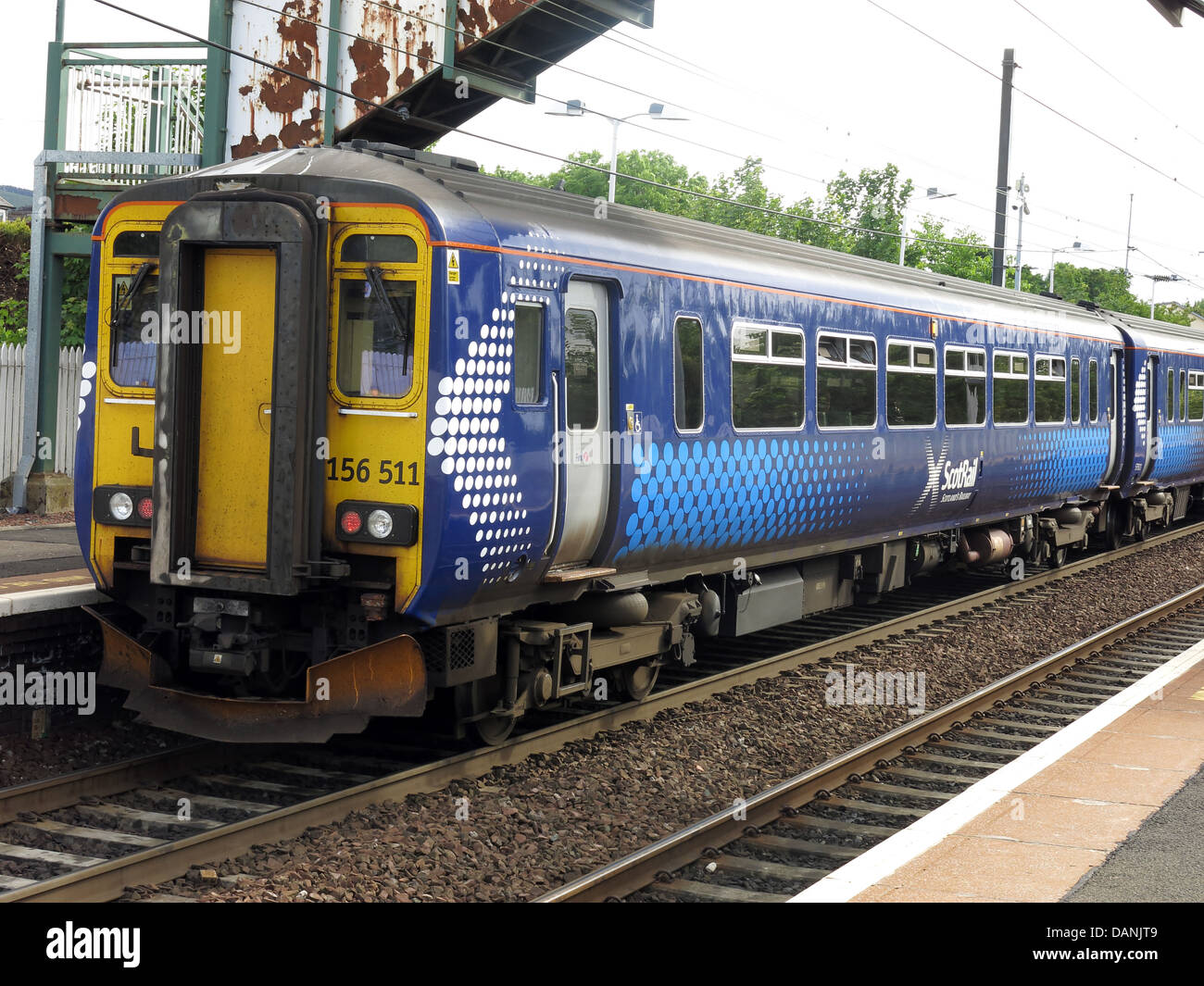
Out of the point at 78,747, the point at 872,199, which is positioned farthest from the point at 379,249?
the point at 872,199

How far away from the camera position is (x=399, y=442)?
7.23 metres

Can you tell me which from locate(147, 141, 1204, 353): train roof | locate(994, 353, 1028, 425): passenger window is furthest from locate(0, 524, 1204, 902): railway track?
locate(994, 353, 1028, 425): passenger window

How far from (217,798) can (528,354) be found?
3007mm

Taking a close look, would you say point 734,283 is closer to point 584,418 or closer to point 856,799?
point 584,418

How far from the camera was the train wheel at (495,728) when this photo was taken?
830 cm

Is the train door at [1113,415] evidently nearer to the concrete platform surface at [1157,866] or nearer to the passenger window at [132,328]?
the concrete platform surface at [1157,866]

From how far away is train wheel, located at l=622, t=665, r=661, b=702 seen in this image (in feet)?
31.6

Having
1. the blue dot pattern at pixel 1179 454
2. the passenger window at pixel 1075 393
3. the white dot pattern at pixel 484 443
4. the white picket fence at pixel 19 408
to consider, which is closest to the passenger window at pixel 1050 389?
the passenger window at pixel 1075 393

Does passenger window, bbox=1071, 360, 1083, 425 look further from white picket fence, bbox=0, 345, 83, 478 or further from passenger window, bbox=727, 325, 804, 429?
white picket fence, bbox=0, 345, 83, 478

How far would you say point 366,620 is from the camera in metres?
7.35

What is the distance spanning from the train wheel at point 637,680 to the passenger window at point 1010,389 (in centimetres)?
714

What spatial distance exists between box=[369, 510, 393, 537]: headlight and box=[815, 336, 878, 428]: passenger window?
4.98 m

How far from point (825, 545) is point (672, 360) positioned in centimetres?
327

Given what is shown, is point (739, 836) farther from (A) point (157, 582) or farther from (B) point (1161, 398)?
(B) point (1161, 398)
